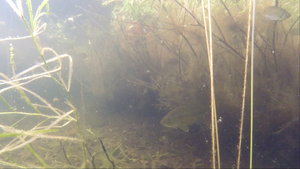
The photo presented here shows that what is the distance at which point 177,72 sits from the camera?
203 inches

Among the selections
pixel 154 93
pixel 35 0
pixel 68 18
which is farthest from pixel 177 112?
pixel 35 0

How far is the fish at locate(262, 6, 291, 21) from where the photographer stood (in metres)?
3.02

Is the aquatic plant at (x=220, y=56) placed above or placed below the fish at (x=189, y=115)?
above

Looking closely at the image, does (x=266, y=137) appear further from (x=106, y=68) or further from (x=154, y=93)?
(x=106, y=68)

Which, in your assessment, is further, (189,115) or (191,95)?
(191,95)

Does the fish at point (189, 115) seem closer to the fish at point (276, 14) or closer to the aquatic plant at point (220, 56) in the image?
the aquatic plant at point (220, 56)

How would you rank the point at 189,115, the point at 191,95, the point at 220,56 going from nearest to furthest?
the point at 189,115, the point at 220,56, the point at 191,95

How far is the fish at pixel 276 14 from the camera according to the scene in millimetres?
3020

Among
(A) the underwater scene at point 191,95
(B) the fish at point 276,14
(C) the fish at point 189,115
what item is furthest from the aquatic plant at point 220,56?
(B) the fish at point 276,14

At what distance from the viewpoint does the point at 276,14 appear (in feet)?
10.0

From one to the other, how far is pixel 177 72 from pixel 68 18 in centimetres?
554

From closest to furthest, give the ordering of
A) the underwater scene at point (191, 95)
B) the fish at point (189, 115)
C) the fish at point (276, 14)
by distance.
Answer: the fish at point (276, 14), the underwater scene at point (191, 95), the fish at point (189, 115)

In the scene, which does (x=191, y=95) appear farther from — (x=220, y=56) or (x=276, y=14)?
(x=276, y=14)

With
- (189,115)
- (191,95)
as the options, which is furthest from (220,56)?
(189,115)
